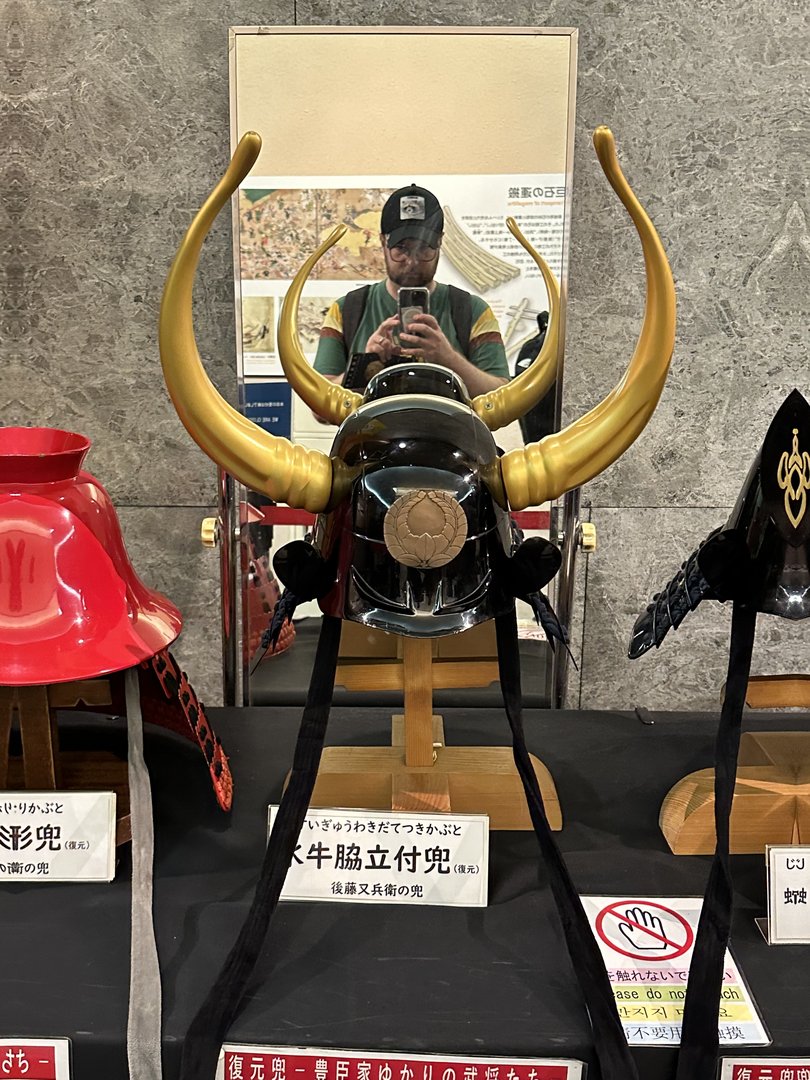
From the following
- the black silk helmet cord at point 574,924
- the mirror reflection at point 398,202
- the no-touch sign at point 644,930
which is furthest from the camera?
the mirror reflection at point 398,202

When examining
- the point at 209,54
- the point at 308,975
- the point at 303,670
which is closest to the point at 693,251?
the point at 209,54

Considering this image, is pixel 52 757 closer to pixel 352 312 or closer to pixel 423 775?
pixel 423 775

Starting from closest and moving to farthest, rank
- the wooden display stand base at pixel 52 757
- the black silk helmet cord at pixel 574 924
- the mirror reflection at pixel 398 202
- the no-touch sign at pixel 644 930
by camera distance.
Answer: the black silk helmet cord at pixel 574 924, the no-touch sign at pixel 644 930, the wooden display stand base at pixel 52 757, the mirror reflection at pixel 398 202

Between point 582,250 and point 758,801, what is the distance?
892 mm

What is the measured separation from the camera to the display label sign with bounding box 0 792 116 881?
2.79 feet

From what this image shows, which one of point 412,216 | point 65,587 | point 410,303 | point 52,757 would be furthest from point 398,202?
point 52,757

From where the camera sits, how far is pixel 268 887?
79cm

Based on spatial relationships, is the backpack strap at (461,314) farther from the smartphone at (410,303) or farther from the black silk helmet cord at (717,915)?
the black silk helmet cord at (717,915)

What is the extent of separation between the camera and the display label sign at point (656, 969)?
2.35 feet

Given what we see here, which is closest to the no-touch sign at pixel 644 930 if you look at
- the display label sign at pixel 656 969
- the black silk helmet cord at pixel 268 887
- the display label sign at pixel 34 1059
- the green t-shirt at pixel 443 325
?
the display label sign at pixel 656 969

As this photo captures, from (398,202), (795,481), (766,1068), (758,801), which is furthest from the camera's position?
(398,202)

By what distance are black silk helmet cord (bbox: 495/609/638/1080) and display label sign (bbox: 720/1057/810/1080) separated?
0.25 ft

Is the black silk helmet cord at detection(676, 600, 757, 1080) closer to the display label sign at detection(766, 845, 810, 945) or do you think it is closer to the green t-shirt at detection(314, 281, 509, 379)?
the display label sign at detection(766, 845, 810, 945)

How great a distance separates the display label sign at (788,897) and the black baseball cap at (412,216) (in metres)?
0.97
